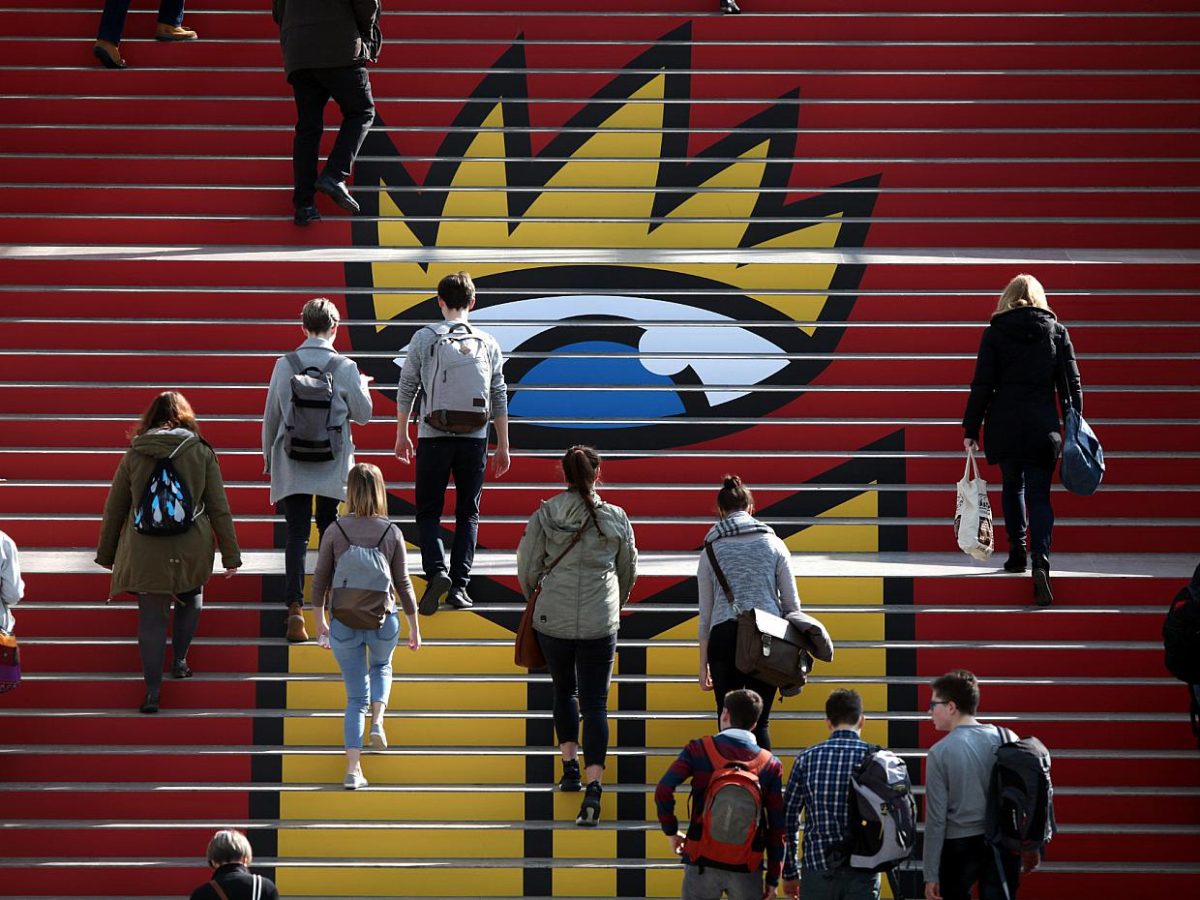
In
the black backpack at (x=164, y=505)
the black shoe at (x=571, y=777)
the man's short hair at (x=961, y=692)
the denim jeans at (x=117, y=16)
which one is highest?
the denim jeans at (x=117, y=16)

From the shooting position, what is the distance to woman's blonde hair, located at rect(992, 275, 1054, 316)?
8484 mm

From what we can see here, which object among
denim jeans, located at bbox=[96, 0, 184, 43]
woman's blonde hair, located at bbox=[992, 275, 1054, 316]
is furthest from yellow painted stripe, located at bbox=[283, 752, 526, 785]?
denim jeans, located at bbox=[96, 0, 184, 43]

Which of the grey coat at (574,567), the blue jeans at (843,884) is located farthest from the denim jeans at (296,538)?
the blue jeans at (843,884)

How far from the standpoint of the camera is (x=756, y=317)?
10445mm

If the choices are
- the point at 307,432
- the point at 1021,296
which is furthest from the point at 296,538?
the point at 1021,296

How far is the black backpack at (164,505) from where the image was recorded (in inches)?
311

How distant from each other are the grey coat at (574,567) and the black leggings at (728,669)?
0.47 metres

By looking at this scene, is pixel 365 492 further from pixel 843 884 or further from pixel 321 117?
pixel 321 117

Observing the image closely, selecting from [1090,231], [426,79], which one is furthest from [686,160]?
[1090,231]

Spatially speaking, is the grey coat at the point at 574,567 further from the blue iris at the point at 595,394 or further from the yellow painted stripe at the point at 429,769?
the blue iris at the point at 595,394

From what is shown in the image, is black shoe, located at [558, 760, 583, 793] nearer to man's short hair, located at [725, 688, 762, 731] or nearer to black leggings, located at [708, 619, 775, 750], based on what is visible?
black leggings, located at [708, 619, 775, 750]

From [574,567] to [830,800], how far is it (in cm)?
175

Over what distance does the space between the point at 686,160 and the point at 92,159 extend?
418 cm

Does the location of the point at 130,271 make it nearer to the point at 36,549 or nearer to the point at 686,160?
the point at 36,549
